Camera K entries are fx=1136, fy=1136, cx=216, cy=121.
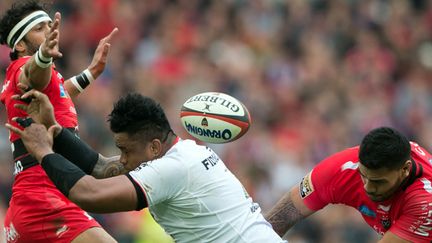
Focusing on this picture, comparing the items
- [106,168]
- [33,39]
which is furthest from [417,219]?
[33,39]

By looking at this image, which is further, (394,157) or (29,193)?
(29,193)

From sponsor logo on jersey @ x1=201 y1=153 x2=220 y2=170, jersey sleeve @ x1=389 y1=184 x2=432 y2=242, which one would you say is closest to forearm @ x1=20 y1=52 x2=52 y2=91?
sponsor logo on jersey @ x1=201 y1=153 x2=220 y2=170

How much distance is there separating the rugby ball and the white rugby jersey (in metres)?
0.44

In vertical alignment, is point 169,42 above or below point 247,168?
above

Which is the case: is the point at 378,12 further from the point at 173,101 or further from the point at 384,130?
the point at 384,130

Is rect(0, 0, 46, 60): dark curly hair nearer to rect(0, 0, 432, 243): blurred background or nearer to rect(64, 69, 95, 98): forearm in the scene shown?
rect(64, 69, 95, 98): forearm

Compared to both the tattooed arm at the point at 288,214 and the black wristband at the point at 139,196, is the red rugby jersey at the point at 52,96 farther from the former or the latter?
the tattooed arm at the point at 288,214

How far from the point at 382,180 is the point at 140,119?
70.4 inches

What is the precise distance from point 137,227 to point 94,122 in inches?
89.0

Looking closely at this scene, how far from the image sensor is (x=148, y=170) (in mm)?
7508

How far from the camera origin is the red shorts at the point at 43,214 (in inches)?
338

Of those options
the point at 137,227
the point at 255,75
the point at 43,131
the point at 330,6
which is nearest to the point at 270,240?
the point at 43,131

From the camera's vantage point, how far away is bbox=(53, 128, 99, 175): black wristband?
7.80 m

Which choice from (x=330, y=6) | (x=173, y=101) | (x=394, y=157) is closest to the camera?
(x=394, y=157)
